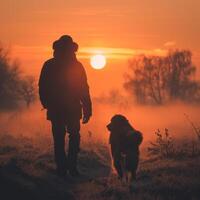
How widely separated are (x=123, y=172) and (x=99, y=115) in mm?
26799

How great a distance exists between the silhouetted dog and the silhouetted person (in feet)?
2.21

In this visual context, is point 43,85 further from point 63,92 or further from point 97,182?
point 97,182

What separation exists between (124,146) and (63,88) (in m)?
1.65

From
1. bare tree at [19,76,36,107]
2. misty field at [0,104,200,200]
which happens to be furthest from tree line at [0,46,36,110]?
misty field at [0,104,200,200]

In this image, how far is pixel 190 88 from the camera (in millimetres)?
90562

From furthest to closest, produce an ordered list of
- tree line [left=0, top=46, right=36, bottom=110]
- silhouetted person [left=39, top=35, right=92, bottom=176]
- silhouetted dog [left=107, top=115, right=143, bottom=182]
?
tree line [left=0, top=46, right=36, bottom=110]
silhouetted person [left=39, top=35, right=92, bottom=176]
silhouetted dog [left=107, top=115, right=143, bottom=182]

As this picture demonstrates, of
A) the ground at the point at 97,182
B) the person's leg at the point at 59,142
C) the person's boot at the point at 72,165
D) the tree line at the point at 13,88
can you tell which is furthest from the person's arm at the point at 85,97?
the tree line at the point at 13,88

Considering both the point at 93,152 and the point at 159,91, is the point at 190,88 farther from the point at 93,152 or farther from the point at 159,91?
the point at 93,152

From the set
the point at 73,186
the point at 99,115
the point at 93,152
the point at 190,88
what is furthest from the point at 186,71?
the point at 73,186

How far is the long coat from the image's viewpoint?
13.6 meters

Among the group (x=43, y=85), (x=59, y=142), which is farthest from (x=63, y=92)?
(x=59, y=142)

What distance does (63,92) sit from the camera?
1364 cm

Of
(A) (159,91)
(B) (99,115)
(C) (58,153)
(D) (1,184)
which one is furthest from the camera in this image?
(A) (159,91)

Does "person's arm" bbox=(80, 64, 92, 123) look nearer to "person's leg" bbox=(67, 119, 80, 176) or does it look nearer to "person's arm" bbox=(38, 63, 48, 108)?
"person's leg" bbox=(67, 119, 80, 176)
